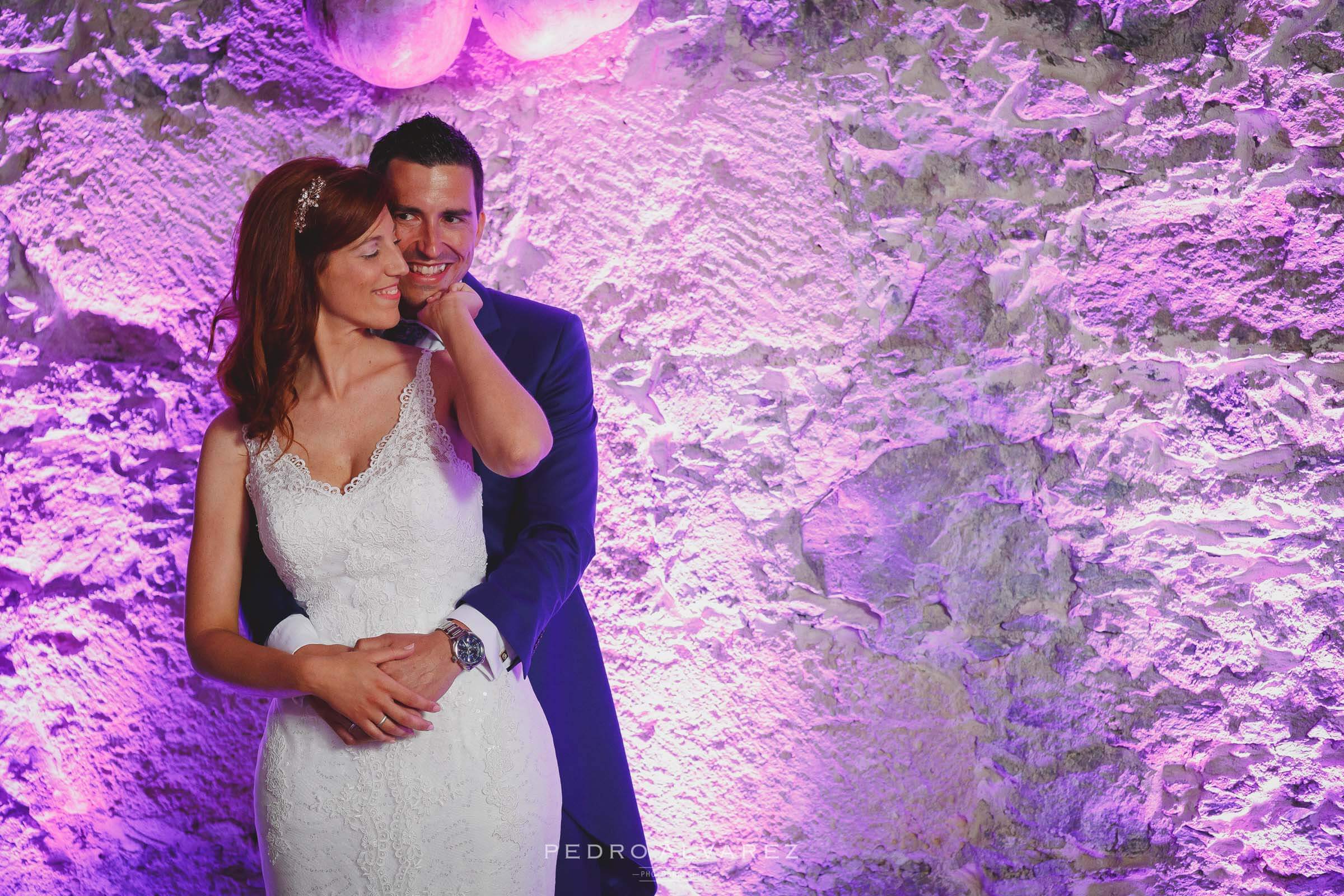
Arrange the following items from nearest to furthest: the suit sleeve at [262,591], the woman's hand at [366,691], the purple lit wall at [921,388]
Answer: the woman's hand at [366,691]
the suit sleeve at [262,591]
the purple lit wall at [921,388]

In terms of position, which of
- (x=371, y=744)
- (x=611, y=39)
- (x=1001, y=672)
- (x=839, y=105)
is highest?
(x=611, y=39)

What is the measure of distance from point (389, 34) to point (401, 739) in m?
1.39

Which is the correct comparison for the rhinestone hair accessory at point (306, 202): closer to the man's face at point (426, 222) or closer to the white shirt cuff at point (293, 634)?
the man's face at point (426, 222)

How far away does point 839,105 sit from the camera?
2.14m

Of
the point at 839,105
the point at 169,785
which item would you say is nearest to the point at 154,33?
Answer: the point at 839,105

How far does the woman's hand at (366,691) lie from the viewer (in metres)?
1.44

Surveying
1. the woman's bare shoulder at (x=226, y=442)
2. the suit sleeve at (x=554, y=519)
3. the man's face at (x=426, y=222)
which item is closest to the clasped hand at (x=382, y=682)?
the suit sleeve at (x=554, y=519)

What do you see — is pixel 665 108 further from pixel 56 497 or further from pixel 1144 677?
pixel 56 497

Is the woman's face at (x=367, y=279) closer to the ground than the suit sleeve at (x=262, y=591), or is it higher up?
higher up

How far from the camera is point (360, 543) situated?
1556 mm

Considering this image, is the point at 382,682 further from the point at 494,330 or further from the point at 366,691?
the point at 494,330

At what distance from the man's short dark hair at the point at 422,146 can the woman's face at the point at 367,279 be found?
7.8 inches

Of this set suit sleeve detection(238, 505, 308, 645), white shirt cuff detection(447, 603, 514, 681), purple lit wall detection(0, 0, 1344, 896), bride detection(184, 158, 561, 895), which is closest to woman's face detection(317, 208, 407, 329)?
bride detection(184, 158, 561, 895)

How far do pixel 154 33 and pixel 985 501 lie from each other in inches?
91.1
